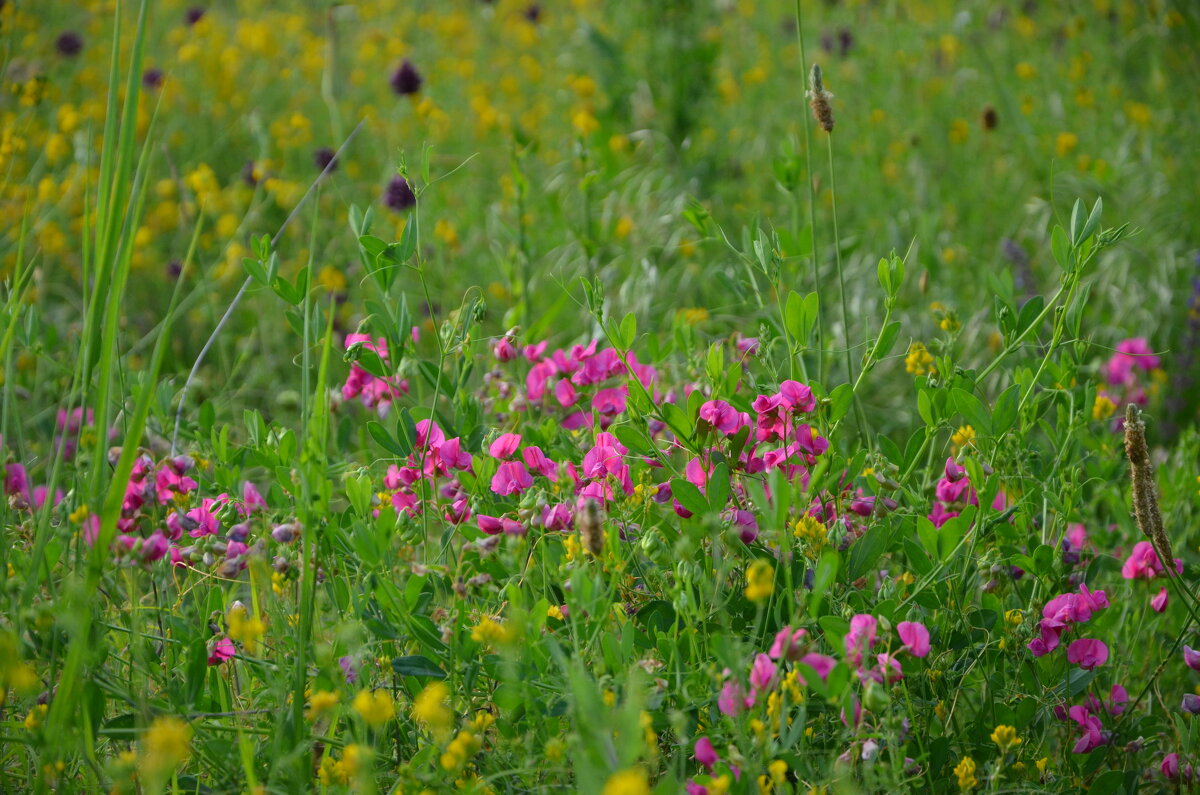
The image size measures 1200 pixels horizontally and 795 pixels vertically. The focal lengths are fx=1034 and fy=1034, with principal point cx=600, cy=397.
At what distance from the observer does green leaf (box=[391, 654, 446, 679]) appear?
114cm

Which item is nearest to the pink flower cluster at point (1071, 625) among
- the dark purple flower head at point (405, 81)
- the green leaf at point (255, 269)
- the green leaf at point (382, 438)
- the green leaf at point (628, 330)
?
the green leaf at point (628, 330)

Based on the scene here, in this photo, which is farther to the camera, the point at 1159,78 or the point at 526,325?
the point at 1159,78

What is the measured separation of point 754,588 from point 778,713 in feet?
0.77

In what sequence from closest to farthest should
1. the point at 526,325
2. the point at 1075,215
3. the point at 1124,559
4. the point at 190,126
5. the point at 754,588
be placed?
1. the point at 754,588
2. the point at 1075,215
3. the point at 1124,559
4. the point at 526,325
5. the point at 190,126

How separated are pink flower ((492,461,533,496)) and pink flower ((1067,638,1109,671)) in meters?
0.70


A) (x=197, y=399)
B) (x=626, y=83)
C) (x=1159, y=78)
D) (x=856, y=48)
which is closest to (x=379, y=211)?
(x=626, y=83)

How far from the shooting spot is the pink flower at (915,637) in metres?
1.08

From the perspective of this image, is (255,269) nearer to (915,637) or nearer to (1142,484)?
(915,637)

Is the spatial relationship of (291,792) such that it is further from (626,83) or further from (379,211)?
(626,83)

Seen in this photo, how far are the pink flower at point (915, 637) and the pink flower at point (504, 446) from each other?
51cm

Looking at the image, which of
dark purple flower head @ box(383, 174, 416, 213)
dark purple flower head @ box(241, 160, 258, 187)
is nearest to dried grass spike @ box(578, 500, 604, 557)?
dark purple flower head @ box(383, 174, 416, 213)

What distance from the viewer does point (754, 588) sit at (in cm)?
84

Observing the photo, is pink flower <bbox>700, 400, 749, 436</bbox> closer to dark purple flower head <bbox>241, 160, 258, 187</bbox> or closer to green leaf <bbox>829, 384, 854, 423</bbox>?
green leaf <bbox>829, 384, 854, 423</bbox>

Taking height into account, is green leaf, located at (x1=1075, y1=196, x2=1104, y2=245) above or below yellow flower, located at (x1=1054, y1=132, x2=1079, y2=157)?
above
